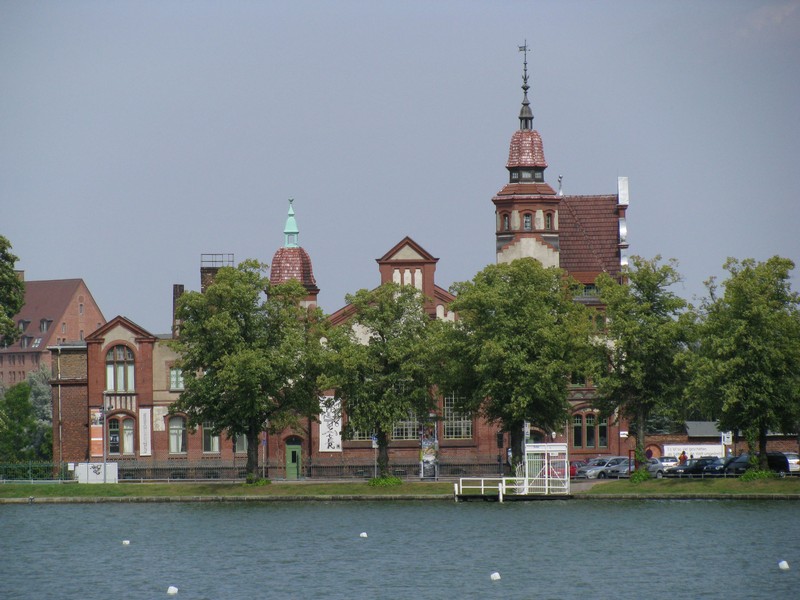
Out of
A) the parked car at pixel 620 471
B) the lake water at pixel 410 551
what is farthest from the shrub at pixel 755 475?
the parked car at pixel 620 471

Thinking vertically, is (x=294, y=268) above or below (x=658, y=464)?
above

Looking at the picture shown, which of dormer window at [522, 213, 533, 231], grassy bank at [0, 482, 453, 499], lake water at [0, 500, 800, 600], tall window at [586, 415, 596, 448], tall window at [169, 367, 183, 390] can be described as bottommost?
lake water at [0, 500, 800, 600]

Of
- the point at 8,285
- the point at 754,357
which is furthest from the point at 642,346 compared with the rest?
the point at 8,285

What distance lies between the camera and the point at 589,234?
11844cm

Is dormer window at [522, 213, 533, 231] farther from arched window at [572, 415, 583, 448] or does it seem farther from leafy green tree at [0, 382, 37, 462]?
leafy green tree at [0, 382, 37, 462]

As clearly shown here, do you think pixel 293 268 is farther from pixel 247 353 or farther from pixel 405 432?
pixel 247 353

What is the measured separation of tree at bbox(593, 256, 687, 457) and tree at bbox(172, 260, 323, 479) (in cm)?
1589

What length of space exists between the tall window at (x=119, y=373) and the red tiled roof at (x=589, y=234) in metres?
31.2

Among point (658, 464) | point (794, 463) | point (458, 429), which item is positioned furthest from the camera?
point (458, 429)

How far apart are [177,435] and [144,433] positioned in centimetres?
210

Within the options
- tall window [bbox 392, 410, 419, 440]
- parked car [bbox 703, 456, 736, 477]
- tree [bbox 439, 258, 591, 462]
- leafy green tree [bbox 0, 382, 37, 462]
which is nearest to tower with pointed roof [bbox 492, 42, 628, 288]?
tall window [bbox 392, 410, 419, 440]

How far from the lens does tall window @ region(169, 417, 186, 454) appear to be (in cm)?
10394

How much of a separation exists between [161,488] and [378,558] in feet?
107

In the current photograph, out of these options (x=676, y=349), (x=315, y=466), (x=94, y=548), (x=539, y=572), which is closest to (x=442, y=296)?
(x=315, y=466)
